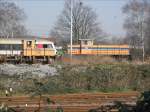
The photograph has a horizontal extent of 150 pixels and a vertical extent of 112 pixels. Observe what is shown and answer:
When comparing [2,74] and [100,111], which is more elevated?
[100,111]

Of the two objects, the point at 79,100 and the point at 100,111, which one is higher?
the point at 100,111

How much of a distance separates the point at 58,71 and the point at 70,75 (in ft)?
8.57

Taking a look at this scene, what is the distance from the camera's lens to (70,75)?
23703 millimetres

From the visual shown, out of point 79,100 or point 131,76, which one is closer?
point 79,100

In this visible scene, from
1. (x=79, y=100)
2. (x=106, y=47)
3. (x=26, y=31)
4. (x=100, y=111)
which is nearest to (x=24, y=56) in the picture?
(x=106, y=47)

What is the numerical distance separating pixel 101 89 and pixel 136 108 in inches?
672

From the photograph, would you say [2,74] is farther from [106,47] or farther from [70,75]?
[106,47]

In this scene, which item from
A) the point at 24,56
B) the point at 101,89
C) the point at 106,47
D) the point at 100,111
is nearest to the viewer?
the point at 100,111

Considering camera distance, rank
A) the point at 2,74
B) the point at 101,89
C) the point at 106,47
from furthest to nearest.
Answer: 1. the point at 106,47
2. the point at 2,74
3. the point at 101,89

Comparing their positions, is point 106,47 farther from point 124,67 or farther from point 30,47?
point 124,67

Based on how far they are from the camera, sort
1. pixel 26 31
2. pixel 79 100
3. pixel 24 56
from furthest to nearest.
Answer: pixel 26 31
pixel 24 56
pixel 79 100

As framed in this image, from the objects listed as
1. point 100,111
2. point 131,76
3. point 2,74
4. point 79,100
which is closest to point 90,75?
point 131,76

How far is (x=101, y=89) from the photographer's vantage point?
21562 millimetres

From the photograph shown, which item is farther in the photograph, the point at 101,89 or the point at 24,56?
the point at 24,56
